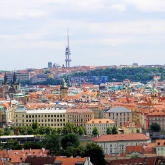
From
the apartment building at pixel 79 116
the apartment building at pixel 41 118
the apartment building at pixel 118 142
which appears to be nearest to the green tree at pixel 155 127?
the apartment building at pixel 79 116

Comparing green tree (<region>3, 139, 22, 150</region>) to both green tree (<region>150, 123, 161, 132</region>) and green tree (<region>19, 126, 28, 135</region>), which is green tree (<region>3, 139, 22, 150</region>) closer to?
green tree (<region>19, 126, 28, 135</region>)

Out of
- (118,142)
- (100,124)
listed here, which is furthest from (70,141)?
(100,124)

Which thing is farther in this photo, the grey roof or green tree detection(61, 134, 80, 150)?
the grey roof

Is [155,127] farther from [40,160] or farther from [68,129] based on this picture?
[40,160]

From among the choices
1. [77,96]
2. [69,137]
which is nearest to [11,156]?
[69,137]

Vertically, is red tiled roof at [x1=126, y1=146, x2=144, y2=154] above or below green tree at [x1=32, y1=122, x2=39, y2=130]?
above

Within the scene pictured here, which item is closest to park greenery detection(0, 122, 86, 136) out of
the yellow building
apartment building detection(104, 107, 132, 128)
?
the yellow building

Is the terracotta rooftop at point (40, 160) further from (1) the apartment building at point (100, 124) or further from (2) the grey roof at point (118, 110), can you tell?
(2) the grey roof at point (118, 110)
